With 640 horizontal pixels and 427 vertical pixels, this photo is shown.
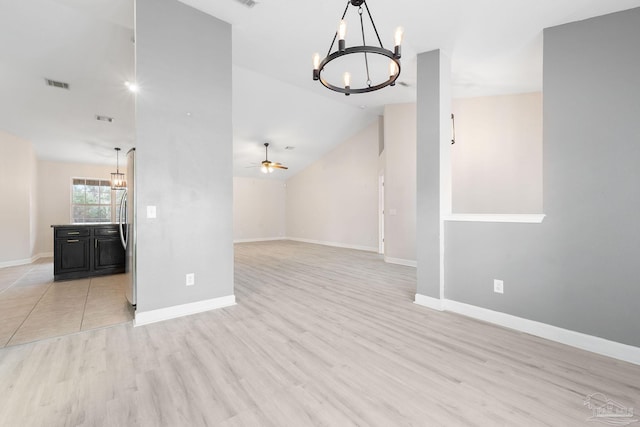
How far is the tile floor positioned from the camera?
8.91 ft

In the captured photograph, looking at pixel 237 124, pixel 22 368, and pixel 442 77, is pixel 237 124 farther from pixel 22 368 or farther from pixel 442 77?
pixel 22 368

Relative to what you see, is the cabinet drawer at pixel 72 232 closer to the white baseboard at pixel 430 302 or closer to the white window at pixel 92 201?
the white window at pixel 92 201

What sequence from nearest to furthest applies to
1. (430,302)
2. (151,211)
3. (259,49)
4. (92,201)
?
1. (151,211)
2. (430,302)
3. (259,49)
4. (92,201)

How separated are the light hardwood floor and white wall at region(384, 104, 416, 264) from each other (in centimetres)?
319

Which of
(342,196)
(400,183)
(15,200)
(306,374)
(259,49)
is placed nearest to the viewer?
(306,374)

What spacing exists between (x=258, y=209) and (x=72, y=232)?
23.3 ft

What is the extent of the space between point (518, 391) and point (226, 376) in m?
1.97

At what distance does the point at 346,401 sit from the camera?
65.2 inches

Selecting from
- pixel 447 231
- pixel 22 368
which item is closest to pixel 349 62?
pixel 447 231

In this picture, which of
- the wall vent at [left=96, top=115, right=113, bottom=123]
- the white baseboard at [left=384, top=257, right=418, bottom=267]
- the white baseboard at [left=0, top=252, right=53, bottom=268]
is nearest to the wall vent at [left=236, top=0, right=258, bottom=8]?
the wall vent at [left=96, top=115, right=113, bottom=123]

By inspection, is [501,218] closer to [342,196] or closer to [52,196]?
[342,196]

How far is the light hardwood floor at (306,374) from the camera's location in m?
1.55

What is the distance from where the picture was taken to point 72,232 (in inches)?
191

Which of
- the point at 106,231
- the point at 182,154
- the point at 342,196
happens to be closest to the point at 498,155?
the point at 342,196
